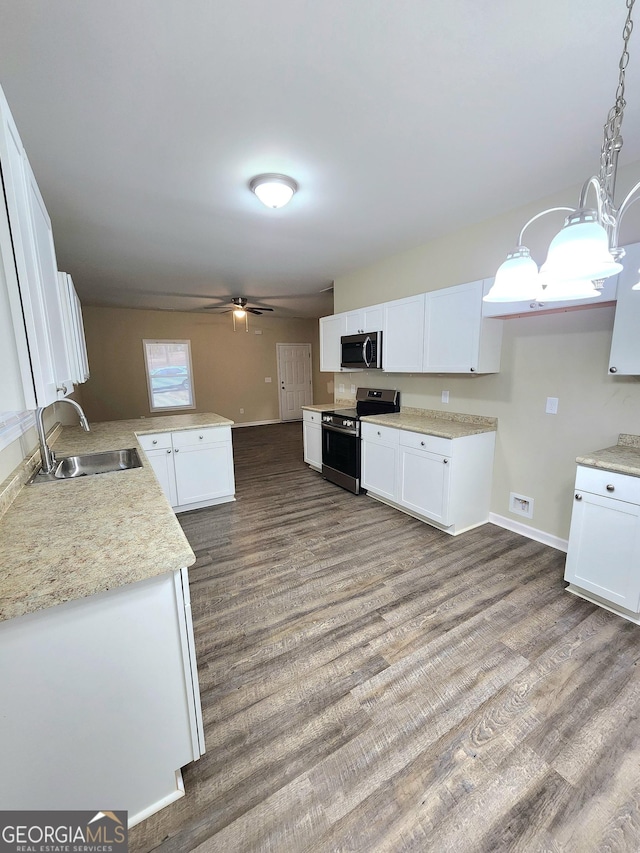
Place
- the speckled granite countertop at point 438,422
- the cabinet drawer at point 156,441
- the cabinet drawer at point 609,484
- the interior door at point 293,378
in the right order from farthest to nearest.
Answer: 1. the interior door at point 293,378
2. the cabinet drawer at point 156,441
3. the speckled granite countertop at point 438,422
4. the cabinet drawer at point 609,484

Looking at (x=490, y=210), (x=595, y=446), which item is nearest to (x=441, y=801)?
(x=595, y=446)

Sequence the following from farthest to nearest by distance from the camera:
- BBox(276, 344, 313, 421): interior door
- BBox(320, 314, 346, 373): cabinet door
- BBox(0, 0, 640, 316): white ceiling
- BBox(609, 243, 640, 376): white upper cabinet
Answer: BBox(276, 344, 313, 421): interior door → BBox(320, 314, 346, 373): cabinet door → BBox(609, 243, 640, 376): white upper cabinet → BBox(0, 0, 640, 316): white ceiling

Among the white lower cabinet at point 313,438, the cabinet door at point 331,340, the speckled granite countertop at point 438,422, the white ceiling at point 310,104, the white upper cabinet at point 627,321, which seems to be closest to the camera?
the white ceiling at point 310,104

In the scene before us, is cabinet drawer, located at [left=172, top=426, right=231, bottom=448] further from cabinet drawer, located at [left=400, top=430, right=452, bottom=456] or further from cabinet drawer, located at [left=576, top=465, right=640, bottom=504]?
cabinet drawer, located at [left=576, top=465, right=640, bottom=504]

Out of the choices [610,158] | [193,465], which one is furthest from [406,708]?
[193,465]

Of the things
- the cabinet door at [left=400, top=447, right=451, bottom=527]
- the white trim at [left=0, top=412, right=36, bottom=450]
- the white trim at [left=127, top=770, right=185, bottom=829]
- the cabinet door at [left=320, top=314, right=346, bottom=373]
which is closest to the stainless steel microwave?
the cabinet door at [left=320, top=314, right=346, bottom=373]

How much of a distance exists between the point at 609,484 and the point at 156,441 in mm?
3409

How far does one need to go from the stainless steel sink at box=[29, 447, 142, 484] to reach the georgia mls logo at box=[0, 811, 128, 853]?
155 cm

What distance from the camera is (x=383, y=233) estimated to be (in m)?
3.16

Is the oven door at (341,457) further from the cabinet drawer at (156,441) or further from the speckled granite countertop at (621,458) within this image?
the speckled granite countertop at (621,458)

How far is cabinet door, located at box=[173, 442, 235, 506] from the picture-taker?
3.40 metres

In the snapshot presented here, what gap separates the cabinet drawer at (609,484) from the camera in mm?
1841

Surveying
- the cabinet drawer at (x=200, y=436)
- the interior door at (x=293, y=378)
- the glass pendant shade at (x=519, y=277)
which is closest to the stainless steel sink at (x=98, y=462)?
the cabinet drawer at (x=200, y=436)

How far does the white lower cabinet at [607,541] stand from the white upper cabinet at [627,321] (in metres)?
0.66
